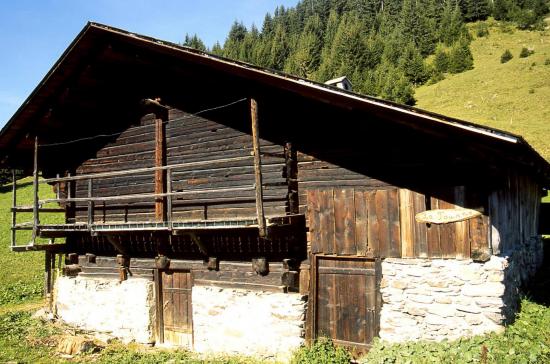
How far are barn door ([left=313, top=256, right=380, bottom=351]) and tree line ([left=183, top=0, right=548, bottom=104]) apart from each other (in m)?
53.7

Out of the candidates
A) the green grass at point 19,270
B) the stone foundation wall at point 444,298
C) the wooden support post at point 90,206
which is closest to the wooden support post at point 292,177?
the stone foundation wall at point 444,298

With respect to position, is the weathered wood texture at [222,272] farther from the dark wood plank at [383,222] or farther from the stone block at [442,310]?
the stone block at [442,310]

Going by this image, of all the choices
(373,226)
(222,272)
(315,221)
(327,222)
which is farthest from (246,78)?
(222,272)

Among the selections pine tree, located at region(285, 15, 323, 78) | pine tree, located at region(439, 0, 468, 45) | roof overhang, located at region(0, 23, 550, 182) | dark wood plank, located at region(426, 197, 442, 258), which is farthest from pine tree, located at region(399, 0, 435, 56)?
dark wood plank, located at region(426, 197, 442, 258)

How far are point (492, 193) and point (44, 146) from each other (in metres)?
12.6

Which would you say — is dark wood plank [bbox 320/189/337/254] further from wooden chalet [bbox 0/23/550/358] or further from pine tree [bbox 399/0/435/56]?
pine tree [bbox 399/0/435/56]

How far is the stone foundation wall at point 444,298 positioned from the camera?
24.0 ft

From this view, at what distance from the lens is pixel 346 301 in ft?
29.0

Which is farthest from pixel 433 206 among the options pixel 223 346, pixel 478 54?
pixel 478 54

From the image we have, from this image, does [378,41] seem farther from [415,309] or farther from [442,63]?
[415,309]

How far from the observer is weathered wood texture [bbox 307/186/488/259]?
766 cm

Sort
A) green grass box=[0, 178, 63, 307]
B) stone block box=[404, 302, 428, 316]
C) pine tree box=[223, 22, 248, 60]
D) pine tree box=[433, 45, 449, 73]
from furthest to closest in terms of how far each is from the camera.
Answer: pine tree box=[223, 22, 248, 60], pine tree box=[433, 45, 449, 73], green grass box=[0, 178, 63, 307], stone block box=[404, 302, 428, 316]

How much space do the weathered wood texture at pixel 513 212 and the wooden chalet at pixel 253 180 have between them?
2.2 inches

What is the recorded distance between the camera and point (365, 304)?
8617mm
